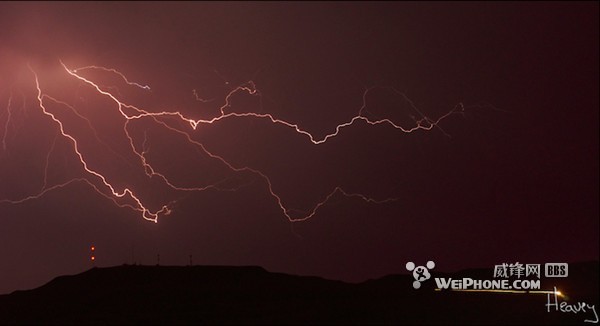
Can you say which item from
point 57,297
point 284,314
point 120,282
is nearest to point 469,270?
point 284,314

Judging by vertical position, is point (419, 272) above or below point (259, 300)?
above

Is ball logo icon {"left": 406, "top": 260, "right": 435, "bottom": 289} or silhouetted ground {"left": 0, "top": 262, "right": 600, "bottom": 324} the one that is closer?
A: silhouetted ground {"left": 0, "top": 262, "right": 600, "bottom": 324}

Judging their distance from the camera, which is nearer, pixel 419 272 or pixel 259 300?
pixel 259 300

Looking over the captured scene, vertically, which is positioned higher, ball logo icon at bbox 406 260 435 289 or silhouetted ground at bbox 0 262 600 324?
ball logo icon at bbox 406 260 435 289

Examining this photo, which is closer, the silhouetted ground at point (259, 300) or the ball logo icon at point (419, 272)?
the silhouetted ground at point (259, 300)

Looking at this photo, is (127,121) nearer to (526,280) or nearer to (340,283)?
(340,283)
